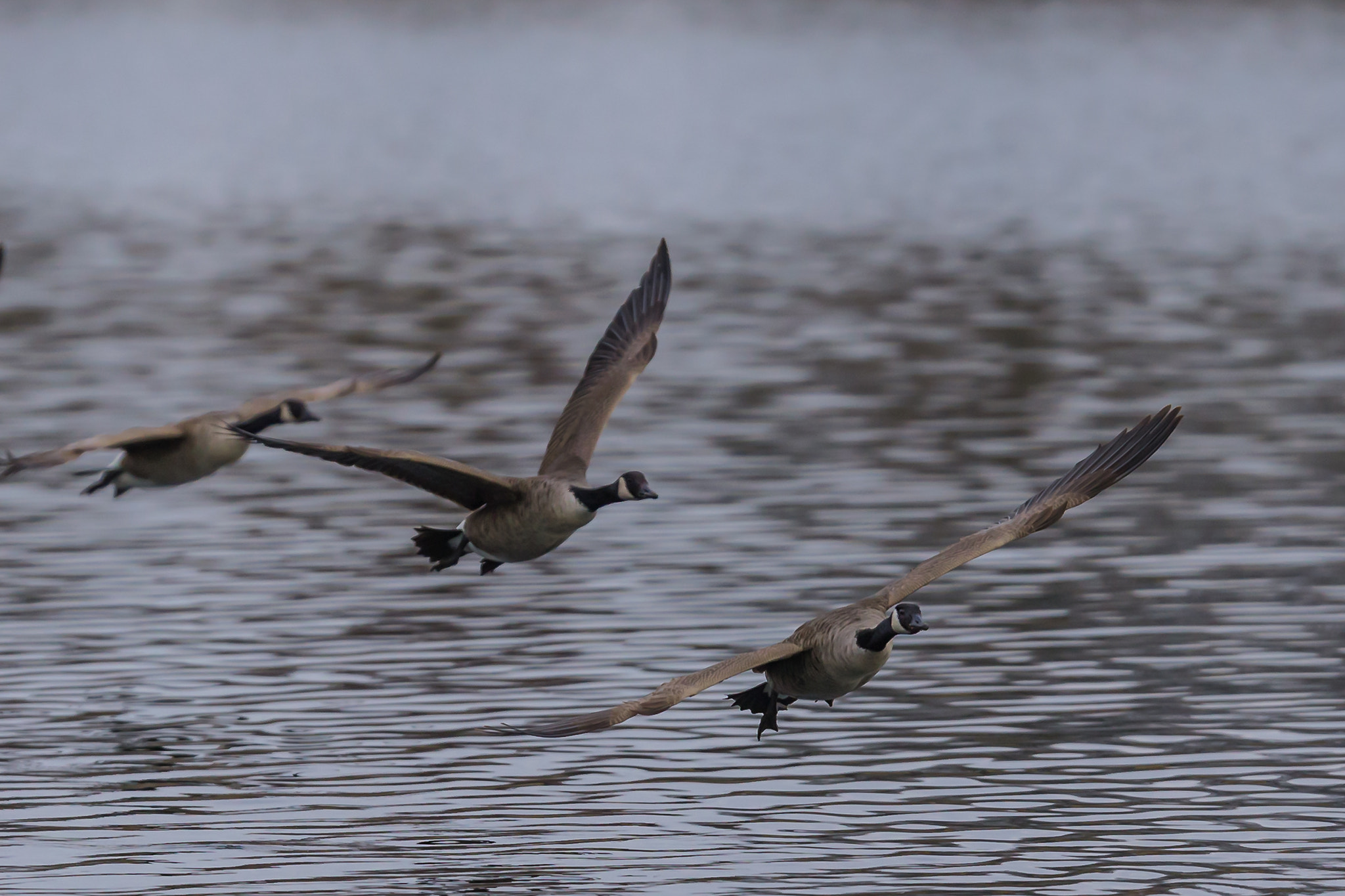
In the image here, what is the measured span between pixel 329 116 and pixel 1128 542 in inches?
2234

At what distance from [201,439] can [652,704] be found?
608 centimetres

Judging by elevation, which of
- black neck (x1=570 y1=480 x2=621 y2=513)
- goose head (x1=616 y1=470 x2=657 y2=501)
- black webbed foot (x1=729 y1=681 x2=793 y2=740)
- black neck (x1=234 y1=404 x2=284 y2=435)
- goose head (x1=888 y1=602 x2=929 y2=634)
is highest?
goose head (x1=616 y1=470 x2=657 y2=501)

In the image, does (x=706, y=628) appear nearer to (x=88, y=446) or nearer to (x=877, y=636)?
(x=877, y=636)

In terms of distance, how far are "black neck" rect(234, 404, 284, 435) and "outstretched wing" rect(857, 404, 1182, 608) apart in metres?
5.07

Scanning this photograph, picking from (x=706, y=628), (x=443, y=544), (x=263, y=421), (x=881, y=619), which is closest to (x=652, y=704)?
(x=881, y=619)

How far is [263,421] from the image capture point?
50.4 ft

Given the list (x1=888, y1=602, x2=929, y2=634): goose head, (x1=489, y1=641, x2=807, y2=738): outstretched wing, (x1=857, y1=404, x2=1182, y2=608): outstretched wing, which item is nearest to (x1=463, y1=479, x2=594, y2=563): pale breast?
(x1=857, y1=404, x2=1182, y2=608): outstretched wing

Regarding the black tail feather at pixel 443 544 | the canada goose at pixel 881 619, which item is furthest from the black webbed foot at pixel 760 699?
the black tail feather at pixel 443 544

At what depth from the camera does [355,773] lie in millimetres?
12492

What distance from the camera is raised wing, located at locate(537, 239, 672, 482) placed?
13766 mm

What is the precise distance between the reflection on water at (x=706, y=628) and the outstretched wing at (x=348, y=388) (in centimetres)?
151

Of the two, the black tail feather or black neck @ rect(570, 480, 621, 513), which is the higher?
black neck @ rect(570, 480, 621, 513)

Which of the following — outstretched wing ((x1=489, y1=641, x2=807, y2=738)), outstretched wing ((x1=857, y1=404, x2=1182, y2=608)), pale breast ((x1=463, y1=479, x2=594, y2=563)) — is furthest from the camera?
pale breast ((x1=463, y1=479, x2=594, y2=563))

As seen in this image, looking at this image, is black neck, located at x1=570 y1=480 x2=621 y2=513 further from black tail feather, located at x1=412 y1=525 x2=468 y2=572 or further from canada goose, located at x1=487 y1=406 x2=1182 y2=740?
canada goose, located at x1=487 y1=406 x2=1182 y2=740
